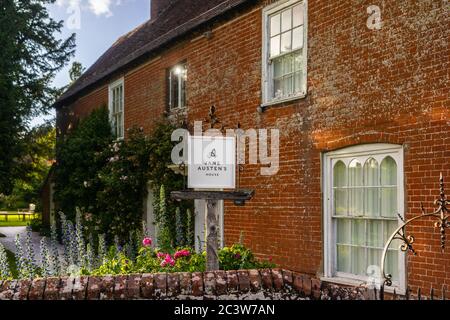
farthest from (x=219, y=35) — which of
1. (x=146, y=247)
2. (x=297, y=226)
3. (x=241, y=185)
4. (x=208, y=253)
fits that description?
(x=208, y=253)

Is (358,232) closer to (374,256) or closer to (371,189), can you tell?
(374,256)

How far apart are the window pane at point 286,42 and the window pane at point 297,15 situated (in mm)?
220

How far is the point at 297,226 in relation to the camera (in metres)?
9.55

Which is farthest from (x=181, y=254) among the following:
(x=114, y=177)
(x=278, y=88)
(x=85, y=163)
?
(x=85, y=163)

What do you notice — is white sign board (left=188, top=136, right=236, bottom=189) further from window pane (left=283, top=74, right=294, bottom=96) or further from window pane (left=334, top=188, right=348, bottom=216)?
window pane (left=283, top=74, right=294, bottom=96)

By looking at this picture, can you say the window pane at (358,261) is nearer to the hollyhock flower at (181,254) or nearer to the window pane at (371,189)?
the window pane at (371,189)

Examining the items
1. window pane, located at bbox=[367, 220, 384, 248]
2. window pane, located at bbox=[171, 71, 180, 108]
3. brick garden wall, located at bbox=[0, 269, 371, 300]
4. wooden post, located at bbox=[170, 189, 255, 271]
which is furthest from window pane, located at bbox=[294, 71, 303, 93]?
brick garden wall, located at bbox=[0, 269, 371, 300]

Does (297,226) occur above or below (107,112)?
below

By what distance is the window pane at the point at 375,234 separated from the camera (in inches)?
323

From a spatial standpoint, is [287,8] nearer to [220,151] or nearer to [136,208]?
[220,151]

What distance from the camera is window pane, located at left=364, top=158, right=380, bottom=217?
8258 millimetres

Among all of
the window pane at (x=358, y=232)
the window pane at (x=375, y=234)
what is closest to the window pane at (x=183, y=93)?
the window pane at (x=358, y=232)

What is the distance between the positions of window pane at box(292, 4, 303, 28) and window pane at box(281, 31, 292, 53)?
8.6 inches

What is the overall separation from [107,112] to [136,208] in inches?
165
